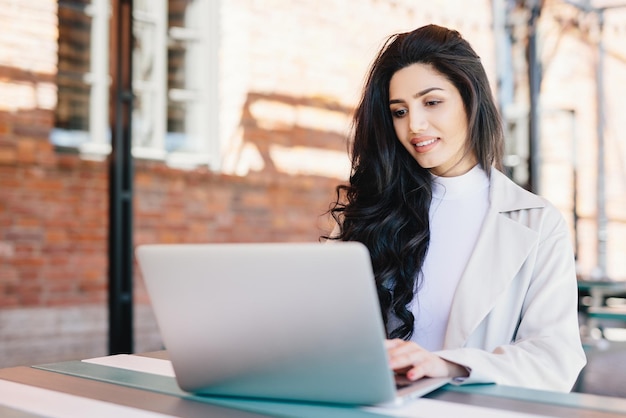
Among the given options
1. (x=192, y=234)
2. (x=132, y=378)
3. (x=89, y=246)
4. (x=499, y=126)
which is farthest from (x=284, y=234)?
(x=132, y=378)

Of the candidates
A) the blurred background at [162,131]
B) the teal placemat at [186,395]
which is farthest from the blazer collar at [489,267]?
the blurred background at [162,131]

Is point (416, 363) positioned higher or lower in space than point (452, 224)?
lower

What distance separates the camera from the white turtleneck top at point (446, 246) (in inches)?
77.1

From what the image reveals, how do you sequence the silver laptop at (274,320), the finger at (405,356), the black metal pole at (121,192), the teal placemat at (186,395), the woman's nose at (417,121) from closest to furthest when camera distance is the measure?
1. the silver laptop at (274,320)
2. the teal placemat at (186,395)
3. the finger at (405,356)
4. the woman's nose at (417,121)
5. the black metal pole at (121,192)

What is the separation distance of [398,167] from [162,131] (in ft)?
14.3

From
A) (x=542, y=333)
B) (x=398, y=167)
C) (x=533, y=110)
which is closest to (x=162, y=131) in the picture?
(x=533, y=110)

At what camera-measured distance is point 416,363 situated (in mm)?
1360

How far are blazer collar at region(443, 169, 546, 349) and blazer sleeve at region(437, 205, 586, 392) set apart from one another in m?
0.03

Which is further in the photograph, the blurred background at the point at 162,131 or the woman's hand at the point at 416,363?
the blurred background at the point at 162,131

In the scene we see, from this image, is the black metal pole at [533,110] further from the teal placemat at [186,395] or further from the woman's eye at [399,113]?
the teal placemat at [186,395]

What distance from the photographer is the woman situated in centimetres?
172

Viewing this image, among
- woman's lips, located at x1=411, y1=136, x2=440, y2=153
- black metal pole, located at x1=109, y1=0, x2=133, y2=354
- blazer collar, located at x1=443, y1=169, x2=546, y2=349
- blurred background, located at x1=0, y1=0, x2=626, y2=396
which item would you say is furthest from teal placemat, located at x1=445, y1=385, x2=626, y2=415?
black metal pole, located at x1=109, y1=0, x2=133, y2=354

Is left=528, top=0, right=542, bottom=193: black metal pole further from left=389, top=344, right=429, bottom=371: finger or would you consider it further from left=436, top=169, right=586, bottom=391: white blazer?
left=389, top=344, right=429, bottom=371: finger

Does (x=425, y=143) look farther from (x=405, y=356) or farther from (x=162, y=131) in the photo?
(x=162, y=131)
